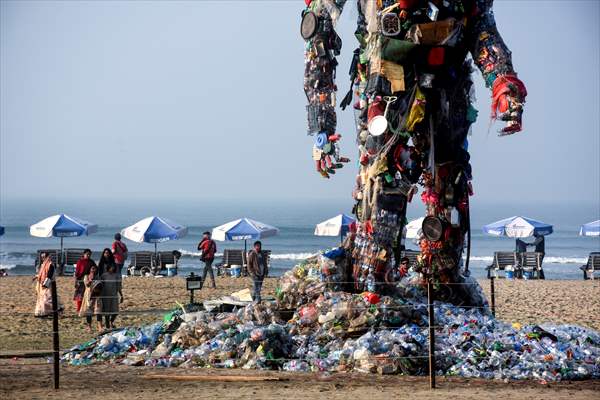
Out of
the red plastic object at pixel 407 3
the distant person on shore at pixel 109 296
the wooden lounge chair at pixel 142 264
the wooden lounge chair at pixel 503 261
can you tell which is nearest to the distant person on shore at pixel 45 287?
the distant person on shore at pixel 109 296

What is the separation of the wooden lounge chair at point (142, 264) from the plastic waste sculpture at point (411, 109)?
18.8m

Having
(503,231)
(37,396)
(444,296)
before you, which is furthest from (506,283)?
(37,396)

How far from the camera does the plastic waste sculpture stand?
1256 centimetres

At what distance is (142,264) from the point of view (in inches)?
1277

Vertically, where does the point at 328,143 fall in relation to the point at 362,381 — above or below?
above

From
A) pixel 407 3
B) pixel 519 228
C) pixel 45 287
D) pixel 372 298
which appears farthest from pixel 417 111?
pixel 519 228

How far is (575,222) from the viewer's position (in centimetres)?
10112

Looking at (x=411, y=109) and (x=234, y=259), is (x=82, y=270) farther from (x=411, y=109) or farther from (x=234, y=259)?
(x=234, y=259)

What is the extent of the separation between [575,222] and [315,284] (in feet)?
300

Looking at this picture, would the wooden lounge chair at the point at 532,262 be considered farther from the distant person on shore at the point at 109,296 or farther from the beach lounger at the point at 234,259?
the distant person on shore at the point at 109,296

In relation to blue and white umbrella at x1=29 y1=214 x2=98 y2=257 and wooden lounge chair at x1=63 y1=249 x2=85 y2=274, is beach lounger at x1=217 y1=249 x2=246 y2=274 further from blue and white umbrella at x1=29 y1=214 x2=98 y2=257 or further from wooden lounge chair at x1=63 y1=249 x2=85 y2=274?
blue and white umbrella at x1=29 y1=214 x2=98 y2=257

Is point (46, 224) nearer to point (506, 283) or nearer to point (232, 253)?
point (232, 253)

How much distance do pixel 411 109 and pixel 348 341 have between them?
2.93 meters

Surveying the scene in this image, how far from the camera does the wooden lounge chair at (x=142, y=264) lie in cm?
3206
